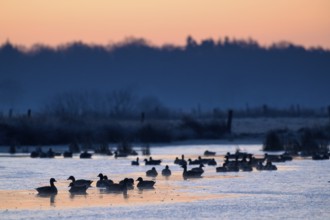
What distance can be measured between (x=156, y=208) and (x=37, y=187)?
18.2ft

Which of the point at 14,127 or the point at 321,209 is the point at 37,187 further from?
the point at 14,127

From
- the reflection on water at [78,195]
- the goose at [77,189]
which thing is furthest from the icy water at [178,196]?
the goose at [77,189]

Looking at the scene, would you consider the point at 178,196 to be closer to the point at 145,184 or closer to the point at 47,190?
the point at 145,184

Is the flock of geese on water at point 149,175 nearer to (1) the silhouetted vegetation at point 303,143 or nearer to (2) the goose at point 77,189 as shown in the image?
(2) the goose at point 77,189

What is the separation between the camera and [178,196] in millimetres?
24469

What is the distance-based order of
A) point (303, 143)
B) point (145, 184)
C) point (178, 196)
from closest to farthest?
point (178, 196) → point (145, 184) → point (303, 143)

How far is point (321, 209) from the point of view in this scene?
856 inches

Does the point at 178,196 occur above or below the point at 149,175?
below

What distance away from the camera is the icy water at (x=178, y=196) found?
2116 cm

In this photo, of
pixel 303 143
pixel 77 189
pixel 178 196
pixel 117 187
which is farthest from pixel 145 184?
pixel 303 143

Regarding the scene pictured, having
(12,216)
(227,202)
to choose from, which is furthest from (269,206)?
(12,216)

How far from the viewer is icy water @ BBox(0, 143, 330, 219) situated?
69.4 feet

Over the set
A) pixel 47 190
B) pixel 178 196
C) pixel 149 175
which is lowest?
pixel 178 196

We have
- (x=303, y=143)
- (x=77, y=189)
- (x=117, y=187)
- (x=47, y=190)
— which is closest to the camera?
(x=47, y=190)
